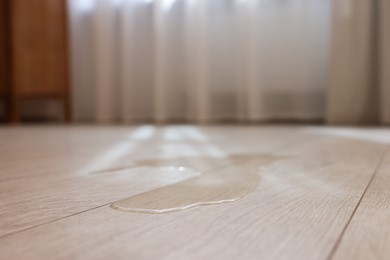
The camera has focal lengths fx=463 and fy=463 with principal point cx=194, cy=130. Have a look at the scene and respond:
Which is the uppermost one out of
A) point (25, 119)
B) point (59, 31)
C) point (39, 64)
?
point (59, 31)

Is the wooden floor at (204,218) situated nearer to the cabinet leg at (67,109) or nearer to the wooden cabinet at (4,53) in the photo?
the cabinet leg at (67,109)

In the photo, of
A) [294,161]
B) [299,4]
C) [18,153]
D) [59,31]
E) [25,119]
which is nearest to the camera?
[294,161]

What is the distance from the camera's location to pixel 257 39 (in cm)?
218

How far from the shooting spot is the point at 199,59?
88.6 inches

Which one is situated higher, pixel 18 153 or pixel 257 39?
pixel 257 39

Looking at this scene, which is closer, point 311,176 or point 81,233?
point 81,233

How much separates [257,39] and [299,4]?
0.80 ft

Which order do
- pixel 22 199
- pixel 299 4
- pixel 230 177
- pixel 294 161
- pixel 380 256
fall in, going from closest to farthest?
pixel 380 256, pixel 22 199, pixel 230 177, pixel 294 161, pixel 299 4

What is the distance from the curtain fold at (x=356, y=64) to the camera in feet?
6.37

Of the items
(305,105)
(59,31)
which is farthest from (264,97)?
(59,31)

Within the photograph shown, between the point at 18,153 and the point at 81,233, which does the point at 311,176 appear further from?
the point at 18,153

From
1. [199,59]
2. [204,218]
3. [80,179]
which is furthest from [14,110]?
[204,218]

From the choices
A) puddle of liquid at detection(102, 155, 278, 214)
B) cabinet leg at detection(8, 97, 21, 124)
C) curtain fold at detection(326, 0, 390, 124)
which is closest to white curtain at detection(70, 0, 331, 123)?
curtain fold at detection(326, 0, 390, 124)

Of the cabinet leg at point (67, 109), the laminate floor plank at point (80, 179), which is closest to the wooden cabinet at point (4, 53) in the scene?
the cabinet leg at point (67, 109)
